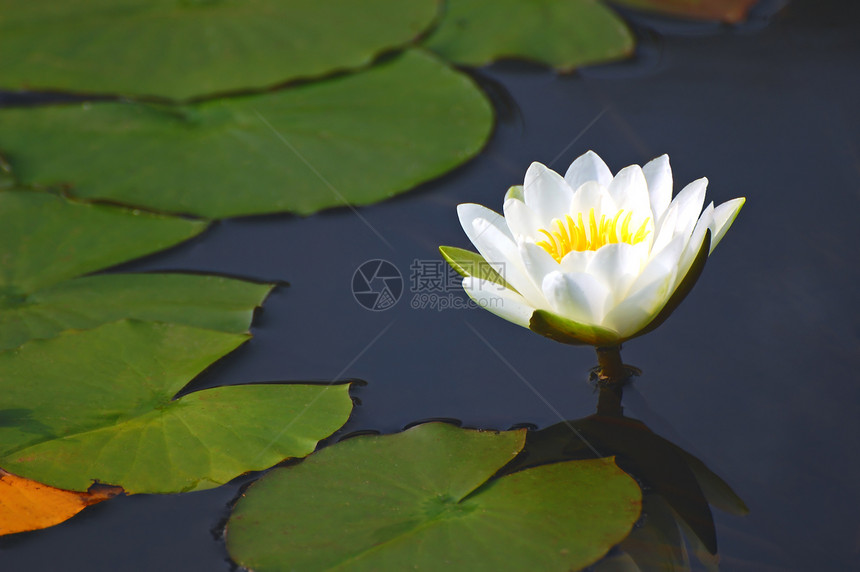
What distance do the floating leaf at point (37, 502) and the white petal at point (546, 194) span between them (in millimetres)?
1085

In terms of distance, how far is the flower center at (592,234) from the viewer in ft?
5.00

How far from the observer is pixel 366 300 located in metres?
1.97

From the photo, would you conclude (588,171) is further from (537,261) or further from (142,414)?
(142,414)

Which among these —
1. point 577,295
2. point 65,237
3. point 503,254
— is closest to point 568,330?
point 577,295

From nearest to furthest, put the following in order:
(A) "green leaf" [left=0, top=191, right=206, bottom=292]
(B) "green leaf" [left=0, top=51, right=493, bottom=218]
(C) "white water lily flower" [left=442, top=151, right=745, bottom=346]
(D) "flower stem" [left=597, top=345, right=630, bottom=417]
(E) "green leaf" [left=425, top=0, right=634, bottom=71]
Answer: (C) "white water lily flower" [left=442, top=151, right=745, bottom=346]
(D) "flower stem" [left=597, top=345, right=630, bottom=417]
(A) "green leaf" [left=0, top=191, right=206, bottom=292]
(B) "green leaf" [left=0, top=51, right=493, bottom=218]
(E) "green leaf" [left=425, top=0, right=634, bottom=71]

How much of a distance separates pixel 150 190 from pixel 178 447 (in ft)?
3.37

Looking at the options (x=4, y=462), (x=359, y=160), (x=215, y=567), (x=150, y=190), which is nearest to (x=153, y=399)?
(x=4, y=462)

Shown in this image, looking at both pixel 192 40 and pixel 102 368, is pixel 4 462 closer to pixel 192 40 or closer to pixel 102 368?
pixel 102 368

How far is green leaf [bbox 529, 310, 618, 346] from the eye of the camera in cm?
142

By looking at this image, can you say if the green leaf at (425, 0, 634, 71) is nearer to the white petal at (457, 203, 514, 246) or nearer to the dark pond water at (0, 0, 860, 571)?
the dark pond water at (0, 0, 860, 571)

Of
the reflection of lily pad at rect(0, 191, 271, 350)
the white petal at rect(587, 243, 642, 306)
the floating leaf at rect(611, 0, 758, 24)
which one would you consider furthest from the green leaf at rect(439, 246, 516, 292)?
the floating leaf at rect(611, 0, 758, 24)

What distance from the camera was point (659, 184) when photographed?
62.6 inches

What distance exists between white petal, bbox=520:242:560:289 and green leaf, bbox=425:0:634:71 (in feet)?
5.15

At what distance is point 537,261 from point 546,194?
0.83ft
